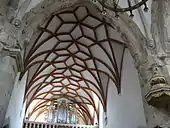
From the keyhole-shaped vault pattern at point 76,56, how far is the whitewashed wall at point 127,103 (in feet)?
1.85

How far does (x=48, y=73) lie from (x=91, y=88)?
8.03 ft

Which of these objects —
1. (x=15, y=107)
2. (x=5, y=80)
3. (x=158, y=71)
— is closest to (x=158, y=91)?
(x=158, y=71)

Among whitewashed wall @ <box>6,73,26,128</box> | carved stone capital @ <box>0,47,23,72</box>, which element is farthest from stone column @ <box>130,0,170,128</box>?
whitewashed wall @ <box>6,73,26,128</box>

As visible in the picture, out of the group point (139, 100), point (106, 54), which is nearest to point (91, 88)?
point (106, 54)

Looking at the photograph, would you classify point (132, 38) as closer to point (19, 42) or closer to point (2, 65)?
point (19, 42)

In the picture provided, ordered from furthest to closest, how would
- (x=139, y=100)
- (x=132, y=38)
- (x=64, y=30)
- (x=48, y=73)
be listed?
(x=48, y=73), (x=64, y=30), (x=139, y=100), (x=132, y=38)

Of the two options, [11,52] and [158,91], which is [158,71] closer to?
[158,91]

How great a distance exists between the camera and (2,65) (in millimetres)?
4777

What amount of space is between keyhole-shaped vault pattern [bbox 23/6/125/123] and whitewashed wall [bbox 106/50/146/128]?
1.85ft

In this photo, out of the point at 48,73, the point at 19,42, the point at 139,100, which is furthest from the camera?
the point at 48,73

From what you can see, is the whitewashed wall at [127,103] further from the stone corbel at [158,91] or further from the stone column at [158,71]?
the stone corbel at [158,91]

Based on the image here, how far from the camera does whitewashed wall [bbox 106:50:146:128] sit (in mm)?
7707

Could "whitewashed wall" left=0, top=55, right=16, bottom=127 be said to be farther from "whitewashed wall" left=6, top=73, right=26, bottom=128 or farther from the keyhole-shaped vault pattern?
the keyhole-shaped vault pattern

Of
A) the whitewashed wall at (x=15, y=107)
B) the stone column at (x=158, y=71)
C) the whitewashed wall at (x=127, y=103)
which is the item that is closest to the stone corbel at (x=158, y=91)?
the stone column at (x=158, y=71)
